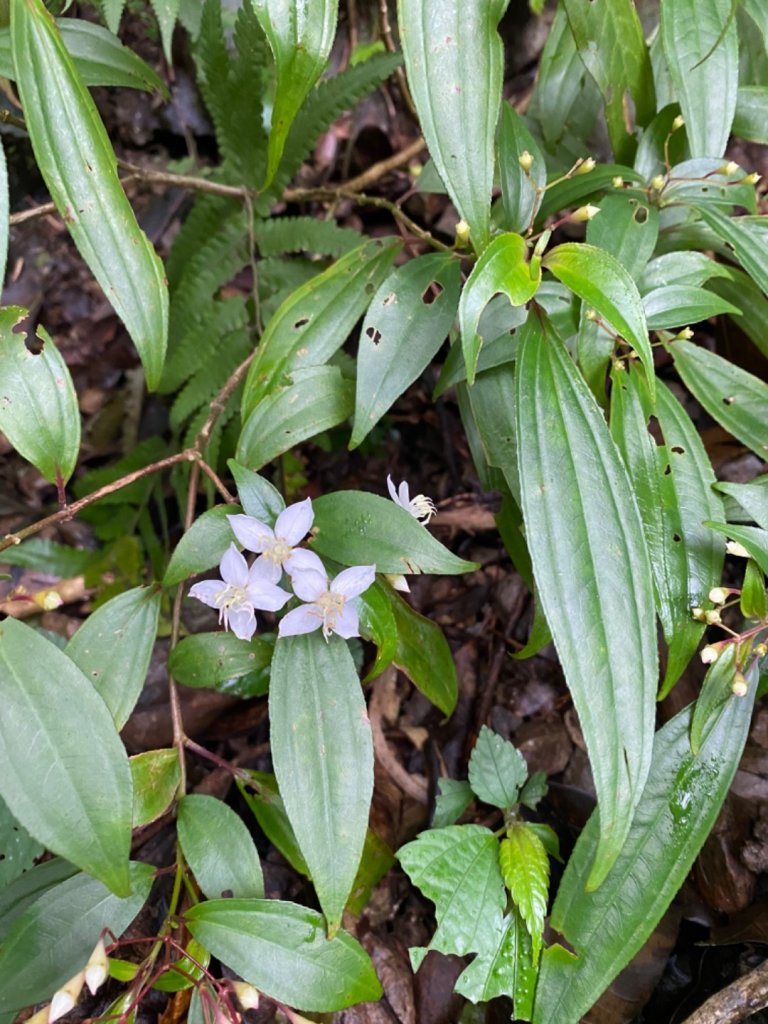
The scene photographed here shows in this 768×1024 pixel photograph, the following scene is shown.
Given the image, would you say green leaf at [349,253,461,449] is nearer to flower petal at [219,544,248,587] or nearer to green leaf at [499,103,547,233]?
green leaf at [499,103,547,233]

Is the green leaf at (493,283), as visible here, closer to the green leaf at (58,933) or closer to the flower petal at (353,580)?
the flower petal at (353,580)

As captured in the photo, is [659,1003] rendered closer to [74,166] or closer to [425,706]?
[425,706]

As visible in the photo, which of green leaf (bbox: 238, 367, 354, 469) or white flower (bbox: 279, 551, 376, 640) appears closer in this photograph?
white flower (bbox: 279, 551, 376, 640)

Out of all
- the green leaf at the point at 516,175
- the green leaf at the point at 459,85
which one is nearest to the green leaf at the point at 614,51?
the green leaf at the point at 516,175

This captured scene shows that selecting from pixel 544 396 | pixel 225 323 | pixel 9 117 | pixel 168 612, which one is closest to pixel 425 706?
pixel 168 612

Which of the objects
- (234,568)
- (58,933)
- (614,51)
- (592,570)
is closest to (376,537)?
(234,568)

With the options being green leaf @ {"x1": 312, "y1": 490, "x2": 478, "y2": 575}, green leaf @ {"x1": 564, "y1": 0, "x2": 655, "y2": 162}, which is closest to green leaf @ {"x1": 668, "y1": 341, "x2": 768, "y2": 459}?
green leaf @ {"x1": 564, "y1": 0, "x2": 655, "y2": 162}
